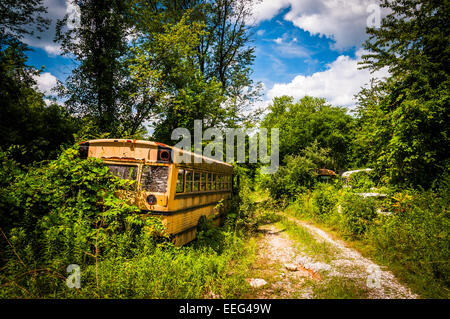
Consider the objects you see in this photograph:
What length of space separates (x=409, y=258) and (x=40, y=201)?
7911 millimetres

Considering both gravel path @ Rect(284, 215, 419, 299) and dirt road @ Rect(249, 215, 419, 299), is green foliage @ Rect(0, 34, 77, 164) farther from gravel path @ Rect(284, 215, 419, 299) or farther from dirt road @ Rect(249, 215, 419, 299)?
gravel path @ Rect(284, 215, 419, 299)

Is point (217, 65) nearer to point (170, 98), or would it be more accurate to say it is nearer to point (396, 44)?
point (170, 98)

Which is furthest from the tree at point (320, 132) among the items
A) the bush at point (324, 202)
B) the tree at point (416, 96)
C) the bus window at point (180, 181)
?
the bus window at point (180, 181)

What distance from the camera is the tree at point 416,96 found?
22.4ft

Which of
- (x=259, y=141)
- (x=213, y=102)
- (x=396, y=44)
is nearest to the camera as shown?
(x=396, y=44)

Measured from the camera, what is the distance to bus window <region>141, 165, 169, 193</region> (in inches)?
185

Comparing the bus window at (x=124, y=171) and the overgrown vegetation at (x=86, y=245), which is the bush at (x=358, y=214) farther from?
the bus window at (x=124, y=171)

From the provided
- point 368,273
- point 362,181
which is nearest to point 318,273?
point 368,273

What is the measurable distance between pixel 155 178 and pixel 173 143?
8.01 m

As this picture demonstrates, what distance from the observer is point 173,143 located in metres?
12.5

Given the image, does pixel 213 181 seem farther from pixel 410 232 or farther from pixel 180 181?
pixel 410 232
